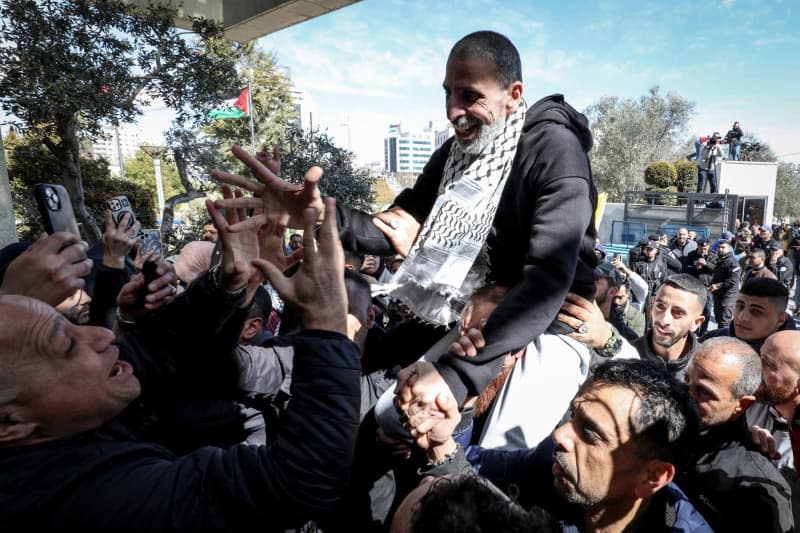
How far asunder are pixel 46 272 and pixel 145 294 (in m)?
0.36

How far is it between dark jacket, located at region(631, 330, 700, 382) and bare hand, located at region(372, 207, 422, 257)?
231cm

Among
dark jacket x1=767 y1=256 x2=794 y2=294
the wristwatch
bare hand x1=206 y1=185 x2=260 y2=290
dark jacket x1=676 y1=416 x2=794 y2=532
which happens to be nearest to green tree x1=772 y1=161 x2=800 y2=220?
dark jacket x1=767 y1=256 x2=794 y2=294

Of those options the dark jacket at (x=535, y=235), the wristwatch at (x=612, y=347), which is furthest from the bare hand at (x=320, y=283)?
the wristwatch at (x=612, y=347)

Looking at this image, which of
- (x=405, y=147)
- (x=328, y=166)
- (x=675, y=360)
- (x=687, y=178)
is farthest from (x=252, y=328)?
(x=405, y=147)

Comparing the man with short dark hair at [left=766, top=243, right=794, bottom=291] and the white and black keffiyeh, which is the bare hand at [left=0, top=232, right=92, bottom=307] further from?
the man with short dark hair at [left=766, top=243, right=794, bottom=291]

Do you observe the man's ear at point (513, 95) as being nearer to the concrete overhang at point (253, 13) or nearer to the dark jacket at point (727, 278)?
the concrete overhang at point (253, 13)

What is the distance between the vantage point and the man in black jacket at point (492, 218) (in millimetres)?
1367

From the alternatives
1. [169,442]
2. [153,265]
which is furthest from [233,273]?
[169,442]

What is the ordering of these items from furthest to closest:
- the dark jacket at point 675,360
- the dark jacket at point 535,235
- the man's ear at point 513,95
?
1. the dark jacket at point 675,360
2. the man's ear at point 513,95
3. the dark jacket at point 535,235

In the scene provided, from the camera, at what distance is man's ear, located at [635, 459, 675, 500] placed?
5.45 ft

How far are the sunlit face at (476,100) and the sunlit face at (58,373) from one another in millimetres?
1333

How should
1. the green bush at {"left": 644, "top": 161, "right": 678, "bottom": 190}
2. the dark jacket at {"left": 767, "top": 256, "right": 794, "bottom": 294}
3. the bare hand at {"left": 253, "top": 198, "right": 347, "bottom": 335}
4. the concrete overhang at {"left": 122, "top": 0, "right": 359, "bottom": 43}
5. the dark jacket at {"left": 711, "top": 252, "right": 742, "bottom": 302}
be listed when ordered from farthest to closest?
the green bush at {"left": 644, "top": 161, "right": 678, "bottom": 190} < the dark jacket at {"left": 767, "top": 256, "right": 794, "bottom": 294} < the dark jacket at {"left": 711, "top": 252, "right": 742, "bottom": 302} < the concrete overhang at {"left": 122, "top": 0, "right": 359, "bottom": 43} < the bare hand at {"left": 253, "top": 198, "right": 347, "bottom": 335}

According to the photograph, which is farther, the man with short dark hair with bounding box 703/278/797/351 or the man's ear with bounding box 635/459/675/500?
the man with short dark hair with bounding box 703/278/797/351

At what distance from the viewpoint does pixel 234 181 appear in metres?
1.54
